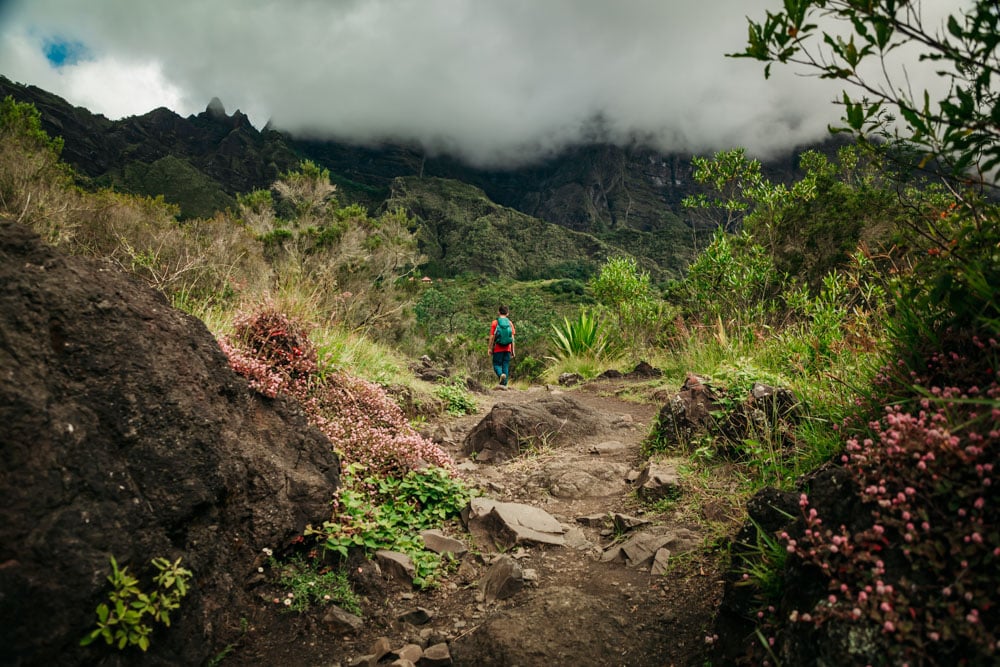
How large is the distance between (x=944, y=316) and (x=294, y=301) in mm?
5011

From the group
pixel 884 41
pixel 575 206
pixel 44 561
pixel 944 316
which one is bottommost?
pixel 44 561

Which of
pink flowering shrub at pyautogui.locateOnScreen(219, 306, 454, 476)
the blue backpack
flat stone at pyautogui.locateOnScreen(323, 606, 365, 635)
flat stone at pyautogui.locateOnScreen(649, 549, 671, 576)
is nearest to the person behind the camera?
flat stone at pyautogui.locateOnScreen(323, 606, 365, 635)

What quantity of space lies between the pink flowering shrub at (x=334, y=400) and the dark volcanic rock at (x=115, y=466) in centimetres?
88

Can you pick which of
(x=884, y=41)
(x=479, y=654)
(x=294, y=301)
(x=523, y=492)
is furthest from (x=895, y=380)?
(x=294, y=301)

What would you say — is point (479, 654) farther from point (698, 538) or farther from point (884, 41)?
point (884, 41)

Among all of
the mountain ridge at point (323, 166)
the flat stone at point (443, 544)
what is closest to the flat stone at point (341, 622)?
the flat stone at point (443, 544)

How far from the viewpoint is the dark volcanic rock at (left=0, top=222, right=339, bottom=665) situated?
5.54 ft

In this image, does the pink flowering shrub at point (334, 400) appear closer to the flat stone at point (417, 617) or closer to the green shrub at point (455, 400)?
the flat stone at point (417, 617)

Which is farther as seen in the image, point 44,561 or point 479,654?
point 479,654

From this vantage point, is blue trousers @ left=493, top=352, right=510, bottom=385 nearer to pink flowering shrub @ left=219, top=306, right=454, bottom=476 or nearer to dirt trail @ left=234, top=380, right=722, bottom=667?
pink flowering shrub @ left=219, top=306, right=454, bottom=476

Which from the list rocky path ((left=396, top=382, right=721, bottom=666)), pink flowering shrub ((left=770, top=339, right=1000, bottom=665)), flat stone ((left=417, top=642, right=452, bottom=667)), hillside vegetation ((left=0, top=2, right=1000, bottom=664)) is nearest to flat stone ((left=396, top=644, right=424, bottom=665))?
flat stone ((left=417, top=642, right=452, bottom=667))

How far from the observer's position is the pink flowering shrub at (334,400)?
396 cm

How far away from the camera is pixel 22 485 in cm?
171

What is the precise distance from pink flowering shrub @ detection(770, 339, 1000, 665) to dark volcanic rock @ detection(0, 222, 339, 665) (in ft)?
7.67
